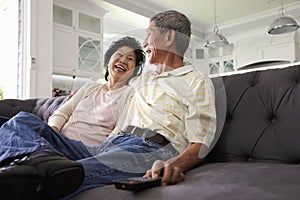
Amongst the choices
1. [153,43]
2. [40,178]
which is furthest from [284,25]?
[40,178]

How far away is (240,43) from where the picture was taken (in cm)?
617

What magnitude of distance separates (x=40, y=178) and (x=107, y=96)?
54cm

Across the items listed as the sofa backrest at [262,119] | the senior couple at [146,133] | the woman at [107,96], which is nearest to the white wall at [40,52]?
the woman at [107,96]

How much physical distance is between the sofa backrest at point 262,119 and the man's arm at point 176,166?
0.61ft

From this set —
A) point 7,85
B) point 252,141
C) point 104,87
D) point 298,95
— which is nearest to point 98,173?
point 104,87

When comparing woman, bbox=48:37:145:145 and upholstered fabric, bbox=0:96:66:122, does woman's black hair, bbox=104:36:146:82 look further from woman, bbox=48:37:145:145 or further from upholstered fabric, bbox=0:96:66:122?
upholstered fabric, bbox=0:96:66:122

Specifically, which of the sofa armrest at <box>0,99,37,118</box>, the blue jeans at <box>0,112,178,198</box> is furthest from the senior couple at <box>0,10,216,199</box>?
the sofa armrest at <box>0,99,37,118</box>

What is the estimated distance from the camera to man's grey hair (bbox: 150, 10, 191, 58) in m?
0.96

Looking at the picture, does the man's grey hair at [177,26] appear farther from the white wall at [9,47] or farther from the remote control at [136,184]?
the white wall at [9,47]

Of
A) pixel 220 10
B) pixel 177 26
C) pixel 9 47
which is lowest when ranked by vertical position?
pixel 177 26

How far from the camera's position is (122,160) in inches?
33.2

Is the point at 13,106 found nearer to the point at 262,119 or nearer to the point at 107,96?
the point at 107,96

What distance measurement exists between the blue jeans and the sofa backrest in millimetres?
218

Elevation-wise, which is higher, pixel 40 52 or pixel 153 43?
pixel 40 52
